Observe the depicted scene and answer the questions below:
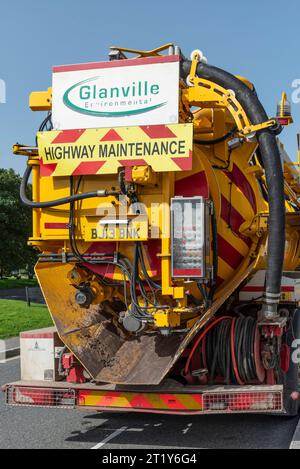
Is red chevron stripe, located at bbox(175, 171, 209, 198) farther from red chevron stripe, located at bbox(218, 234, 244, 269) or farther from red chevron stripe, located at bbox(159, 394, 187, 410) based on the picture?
red chevron stripe, located at bbox(159, 394, 187, 410)

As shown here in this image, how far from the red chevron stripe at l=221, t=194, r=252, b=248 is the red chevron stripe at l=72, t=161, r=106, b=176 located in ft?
4.08

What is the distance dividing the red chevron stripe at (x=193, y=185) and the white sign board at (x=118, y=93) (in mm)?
529

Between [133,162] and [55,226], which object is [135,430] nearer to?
[55,226]

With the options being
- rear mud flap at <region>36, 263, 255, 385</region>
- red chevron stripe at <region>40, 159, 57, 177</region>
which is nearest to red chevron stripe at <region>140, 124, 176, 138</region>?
red chevron stripe at <region>40, 159, 57, 177</region>

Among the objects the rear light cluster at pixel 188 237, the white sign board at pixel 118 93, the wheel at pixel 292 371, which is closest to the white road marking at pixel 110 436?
the wheel at pixel 292 371

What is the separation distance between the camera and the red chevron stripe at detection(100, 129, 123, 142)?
516 cm

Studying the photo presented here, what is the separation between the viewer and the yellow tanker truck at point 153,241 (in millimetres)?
5039

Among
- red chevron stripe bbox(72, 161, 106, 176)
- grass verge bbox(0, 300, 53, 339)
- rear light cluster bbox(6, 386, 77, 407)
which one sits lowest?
grass verge bbox(0, 300, 53, 339)

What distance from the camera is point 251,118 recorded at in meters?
5.11

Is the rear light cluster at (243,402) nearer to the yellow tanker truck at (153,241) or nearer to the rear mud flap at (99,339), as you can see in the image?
the yellow tanker truck at (153,241)

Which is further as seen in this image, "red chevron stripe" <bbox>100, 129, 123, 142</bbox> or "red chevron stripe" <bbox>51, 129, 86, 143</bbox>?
"red chevron stripe" <bbox>51, 129, 86, 143</bbox>

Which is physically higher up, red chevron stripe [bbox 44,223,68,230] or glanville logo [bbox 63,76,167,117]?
glanville logo [bbox 63,76,167,117]

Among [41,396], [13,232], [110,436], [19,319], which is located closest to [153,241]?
[41,396]
